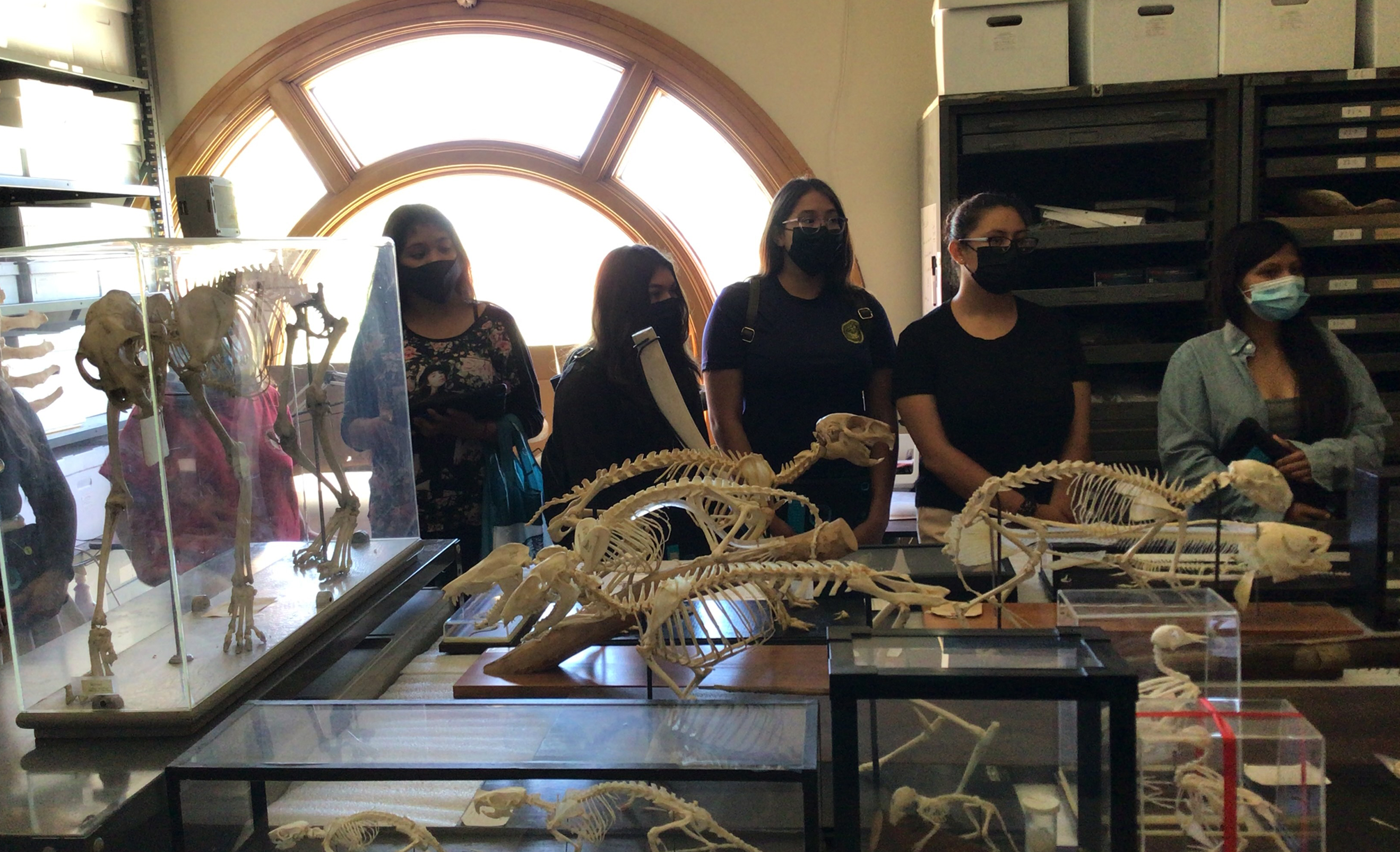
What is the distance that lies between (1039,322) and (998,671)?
5.39ft

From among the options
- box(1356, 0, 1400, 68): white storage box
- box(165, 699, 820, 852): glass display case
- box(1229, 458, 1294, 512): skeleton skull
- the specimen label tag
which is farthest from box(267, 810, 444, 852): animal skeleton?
box(1356, 0, 1400, 68): white storage box

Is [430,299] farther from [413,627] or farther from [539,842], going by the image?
[539,842]

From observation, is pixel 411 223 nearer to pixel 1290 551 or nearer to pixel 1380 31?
pixel 1290 551

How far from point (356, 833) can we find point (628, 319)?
1651 mm

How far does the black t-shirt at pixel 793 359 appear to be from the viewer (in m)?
2.58

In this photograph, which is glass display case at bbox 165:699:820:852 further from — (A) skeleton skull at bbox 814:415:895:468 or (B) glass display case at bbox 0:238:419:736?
(A) skeleton skull at bbox 814:415:895:468

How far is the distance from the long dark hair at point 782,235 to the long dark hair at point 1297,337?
0.95 m

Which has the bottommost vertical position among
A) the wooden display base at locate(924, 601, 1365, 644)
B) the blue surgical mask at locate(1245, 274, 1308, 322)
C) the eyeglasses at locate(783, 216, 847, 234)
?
the wooden display base at locate(924, 601, 1365, 644)

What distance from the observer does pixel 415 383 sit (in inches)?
106

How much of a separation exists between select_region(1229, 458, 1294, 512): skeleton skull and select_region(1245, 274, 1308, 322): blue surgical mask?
1179mm

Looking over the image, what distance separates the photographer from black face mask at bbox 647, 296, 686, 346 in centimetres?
265

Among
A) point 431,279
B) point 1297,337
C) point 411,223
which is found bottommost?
point 1297,337

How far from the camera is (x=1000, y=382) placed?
248 centimetres

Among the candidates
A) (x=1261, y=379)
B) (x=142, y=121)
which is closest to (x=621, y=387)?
(x=1261, y=379)
